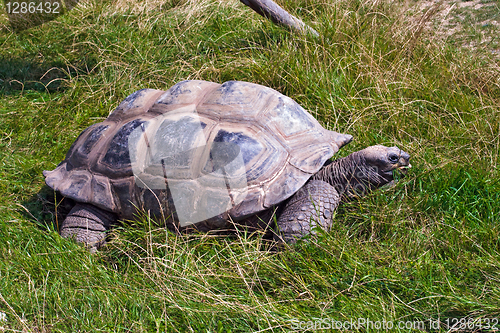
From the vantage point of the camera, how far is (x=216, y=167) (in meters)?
2.63

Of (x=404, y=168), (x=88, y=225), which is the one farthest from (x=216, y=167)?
(x=404, y=168)

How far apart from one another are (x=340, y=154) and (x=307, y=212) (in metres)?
1.00

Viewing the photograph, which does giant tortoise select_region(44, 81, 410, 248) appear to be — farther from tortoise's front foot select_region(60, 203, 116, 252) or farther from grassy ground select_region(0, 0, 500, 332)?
grassy ground select_region(0, 0, 500, 332)

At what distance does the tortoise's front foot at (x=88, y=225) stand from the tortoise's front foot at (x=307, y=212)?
48.7 inches

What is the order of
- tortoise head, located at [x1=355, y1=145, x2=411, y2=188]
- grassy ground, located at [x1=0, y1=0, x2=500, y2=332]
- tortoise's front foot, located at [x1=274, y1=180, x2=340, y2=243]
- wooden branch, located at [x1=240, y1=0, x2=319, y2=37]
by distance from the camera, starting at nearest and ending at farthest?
grassy ground, located at [x1=0, y1=0, x2=500, y2=332], tortoise's front foot, located at [x1=274, y1=180, x2=340, y2=243], tortoise head, located at [x1=355, y1=145, x2=411, y2=188], wooden branch, located at [x1=240, y1=0, x2=319, y2=37]

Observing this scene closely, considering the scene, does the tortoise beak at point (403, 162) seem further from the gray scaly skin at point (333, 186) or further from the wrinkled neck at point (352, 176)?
the wrinkled neck at point (352, 176)

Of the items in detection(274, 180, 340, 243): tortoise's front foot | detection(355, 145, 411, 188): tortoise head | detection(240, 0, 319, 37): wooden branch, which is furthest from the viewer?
detection(240, 0, 319, 37): wooden branch

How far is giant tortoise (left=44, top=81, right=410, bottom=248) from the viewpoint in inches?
103

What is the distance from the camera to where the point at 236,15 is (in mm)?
5301

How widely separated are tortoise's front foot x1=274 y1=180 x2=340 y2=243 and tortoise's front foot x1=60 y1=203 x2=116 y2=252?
124 centimetres

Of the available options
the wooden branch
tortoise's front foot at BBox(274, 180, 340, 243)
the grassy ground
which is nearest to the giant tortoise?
tortoise's front foot at BBox(274, 180, 340, 243)

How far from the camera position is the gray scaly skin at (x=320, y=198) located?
8.46 feet

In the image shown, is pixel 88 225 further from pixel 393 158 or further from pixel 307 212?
pixel 393 158

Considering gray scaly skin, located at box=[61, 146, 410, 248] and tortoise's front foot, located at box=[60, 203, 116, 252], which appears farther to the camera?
tortoise's front foot, located at box=[60, 203, 116, 252]
